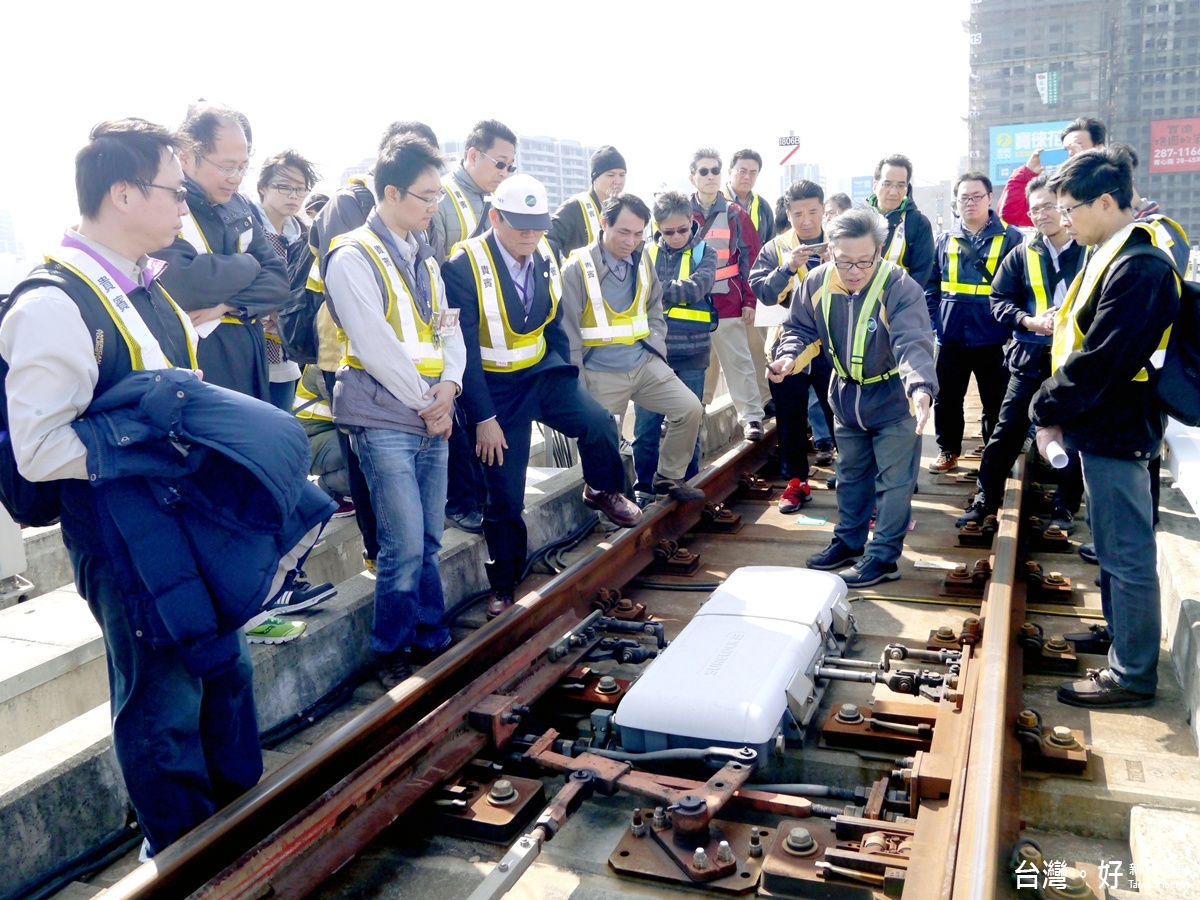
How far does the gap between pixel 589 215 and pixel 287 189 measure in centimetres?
220

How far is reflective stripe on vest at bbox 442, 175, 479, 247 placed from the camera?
589cm

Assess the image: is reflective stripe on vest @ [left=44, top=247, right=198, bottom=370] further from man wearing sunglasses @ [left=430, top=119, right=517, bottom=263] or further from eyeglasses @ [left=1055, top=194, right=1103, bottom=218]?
eyeglasses @ [left=1055, top=194, right=1103, bottom=218]

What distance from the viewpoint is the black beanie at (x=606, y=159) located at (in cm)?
717

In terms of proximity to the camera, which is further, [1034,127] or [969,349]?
[1034,127]

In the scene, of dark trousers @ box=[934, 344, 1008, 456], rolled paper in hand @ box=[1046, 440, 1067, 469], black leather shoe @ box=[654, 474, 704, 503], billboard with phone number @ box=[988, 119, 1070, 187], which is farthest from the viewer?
billboard with phone number @ box=[988, 119, 1070, 187]

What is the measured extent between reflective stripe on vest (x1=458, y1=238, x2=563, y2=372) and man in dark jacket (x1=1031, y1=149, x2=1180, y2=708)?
2408 millimetres

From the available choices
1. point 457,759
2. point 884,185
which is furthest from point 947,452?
point 457,759

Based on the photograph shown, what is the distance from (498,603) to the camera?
4965 millimetres

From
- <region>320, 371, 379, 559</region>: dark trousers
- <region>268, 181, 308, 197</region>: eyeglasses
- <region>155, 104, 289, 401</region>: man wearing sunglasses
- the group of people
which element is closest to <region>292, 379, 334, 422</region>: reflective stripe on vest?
the group of people

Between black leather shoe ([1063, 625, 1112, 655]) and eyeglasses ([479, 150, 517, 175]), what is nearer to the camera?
black leather shoe ([1063, 625, 1112, 655])

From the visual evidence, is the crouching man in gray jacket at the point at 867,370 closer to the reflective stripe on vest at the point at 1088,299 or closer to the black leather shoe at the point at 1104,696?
the reflective stripe on vest at the point at 1088,299

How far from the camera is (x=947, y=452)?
784cm

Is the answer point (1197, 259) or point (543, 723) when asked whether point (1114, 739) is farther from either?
point (1197, 259)

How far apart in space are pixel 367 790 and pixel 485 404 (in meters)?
2.24
